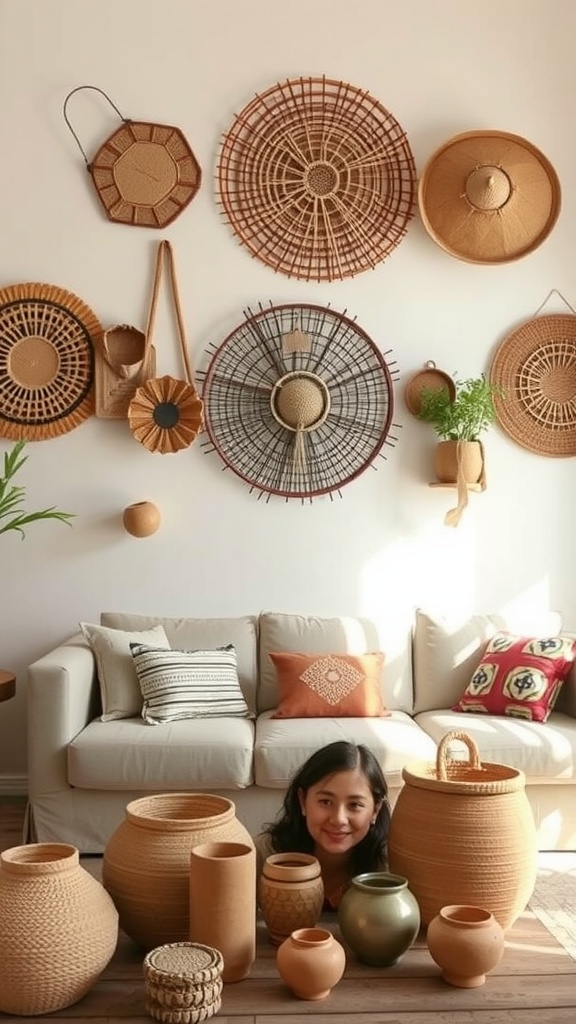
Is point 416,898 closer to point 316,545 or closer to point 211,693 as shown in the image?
point 211,693

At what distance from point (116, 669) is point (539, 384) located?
6.95ft

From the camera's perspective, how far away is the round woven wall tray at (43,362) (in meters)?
4.42

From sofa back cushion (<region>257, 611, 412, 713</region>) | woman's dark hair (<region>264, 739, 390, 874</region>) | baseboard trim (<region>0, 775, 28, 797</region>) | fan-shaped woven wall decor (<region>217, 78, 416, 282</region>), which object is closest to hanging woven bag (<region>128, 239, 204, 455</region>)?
fan-shaped woven wall decor (<region>217, 78, 416, 282</region>)

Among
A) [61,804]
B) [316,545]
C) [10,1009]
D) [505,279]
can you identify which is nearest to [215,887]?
[10,1009]

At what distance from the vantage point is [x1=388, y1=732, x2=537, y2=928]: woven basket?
78.1 inches

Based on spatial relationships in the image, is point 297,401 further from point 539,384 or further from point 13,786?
point 13,786

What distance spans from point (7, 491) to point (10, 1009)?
2.94 meters

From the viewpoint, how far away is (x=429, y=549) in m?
4.56

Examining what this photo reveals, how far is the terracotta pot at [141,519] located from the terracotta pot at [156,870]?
2.45m

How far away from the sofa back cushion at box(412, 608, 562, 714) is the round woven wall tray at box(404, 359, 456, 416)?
897mm

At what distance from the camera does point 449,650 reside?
4.19m

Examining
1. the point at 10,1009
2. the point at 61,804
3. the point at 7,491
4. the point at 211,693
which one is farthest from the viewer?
the point at 7,491

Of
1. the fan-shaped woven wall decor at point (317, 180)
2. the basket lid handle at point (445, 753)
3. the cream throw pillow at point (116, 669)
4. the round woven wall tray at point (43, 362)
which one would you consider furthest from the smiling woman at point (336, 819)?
the fan-shaped woven wall decor at point (317, 180)

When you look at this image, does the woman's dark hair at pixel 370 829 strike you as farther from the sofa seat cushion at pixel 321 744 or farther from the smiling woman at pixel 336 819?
the sofa seat cushion at pixel 321 744
